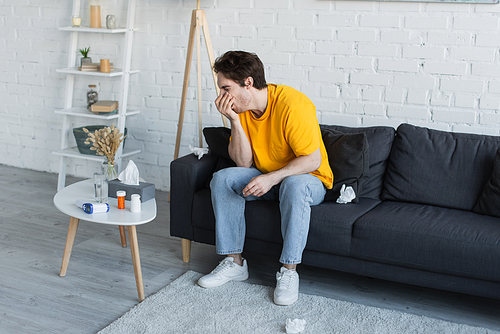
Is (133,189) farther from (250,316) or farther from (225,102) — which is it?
(250,316)

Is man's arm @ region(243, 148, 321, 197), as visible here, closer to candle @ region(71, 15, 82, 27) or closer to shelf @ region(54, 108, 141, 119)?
shelf @ region(54, 108, 141, 119)

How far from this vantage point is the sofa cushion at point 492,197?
2.30 meters

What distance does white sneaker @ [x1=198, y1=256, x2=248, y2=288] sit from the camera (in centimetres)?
234

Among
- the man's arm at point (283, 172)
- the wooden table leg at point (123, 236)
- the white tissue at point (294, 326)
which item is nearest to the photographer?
the white tissue at point (294, 326)

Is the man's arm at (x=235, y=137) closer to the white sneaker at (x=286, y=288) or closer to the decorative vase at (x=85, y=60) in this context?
the white sneaker at (x=286, y=288)

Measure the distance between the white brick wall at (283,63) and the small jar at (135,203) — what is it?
136 cm

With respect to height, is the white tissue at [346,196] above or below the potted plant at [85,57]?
below

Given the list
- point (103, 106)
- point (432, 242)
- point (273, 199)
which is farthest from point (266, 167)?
point (103, 106)

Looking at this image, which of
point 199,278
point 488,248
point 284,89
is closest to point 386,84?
point 284,89

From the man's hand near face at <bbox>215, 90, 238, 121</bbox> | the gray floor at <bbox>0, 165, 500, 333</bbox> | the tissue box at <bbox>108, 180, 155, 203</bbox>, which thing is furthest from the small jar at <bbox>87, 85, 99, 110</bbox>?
the man's hand near face at <bbox>215, 90, 238, 121</bbox>

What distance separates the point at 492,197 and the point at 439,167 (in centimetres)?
29

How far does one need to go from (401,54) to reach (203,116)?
1.39 meters

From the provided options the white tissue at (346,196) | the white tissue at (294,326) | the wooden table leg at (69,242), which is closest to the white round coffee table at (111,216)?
the wooden table leg at (69,242)

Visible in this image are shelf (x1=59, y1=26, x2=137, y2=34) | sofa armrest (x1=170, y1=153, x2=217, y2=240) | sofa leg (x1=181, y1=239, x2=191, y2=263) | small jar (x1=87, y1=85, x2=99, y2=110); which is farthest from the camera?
small jar (x1=87, y1=85, x2=99, y2=110)
